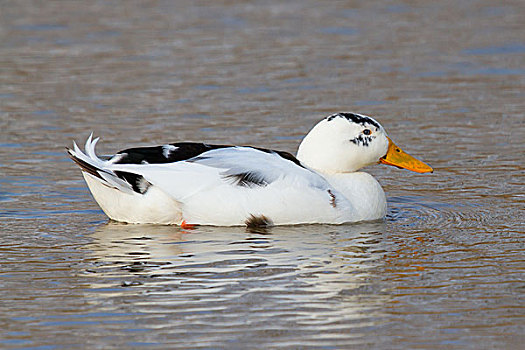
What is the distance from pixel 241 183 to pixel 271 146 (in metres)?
3.17

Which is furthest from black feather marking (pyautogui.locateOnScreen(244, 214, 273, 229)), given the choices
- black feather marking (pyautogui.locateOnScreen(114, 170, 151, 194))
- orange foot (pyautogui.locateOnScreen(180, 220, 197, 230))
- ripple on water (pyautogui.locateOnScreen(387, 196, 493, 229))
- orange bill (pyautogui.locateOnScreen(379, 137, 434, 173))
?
orange bill (pyautogui.locateOnScreen(379, 137, 434, 173))

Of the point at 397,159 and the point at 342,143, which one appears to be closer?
the point at 342,143

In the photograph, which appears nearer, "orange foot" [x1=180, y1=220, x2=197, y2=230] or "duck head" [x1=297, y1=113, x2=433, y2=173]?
"orange foot" [x1=180, y1=220, x2=197, y2=230]

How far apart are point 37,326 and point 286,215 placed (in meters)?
2.98

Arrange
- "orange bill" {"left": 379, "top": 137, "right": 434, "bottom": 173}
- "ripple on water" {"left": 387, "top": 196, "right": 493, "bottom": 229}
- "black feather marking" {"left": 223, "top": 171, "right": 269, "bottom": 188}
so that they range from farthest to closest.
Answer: "orange bill" {"left": 379, "top": 137, "right": 434, "bottom": 173} < "ripple on water" {"left": 387, "top": 196, "right": 493, "bottom": 229} < "black feather marking" {"left": 223, "top": 171, "right": 269, "bottom": 188}

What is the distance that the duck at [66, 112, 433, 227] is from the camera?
906 centimetres

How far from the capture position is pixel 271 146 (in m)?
12.2

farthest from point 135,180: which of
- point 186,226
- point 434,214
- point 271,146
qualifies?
point 271,146

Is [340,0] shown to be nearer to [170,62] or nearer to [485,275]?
[170,62]

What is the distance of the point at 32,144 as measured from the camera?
40.4 ft

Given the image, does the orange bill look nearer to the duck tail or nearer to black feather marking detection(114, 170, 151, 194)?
black feather marking detection(114, 170, 151, 194)

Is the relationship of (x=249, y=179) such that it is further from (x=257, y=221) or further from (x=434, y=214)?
(x=434, y=214)

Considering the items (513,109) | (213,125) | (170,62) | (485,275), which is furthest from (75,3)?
(485,275)

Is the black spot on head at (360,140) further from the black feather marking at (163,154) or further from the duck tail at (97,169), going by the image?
the duck tail at (97,169)
